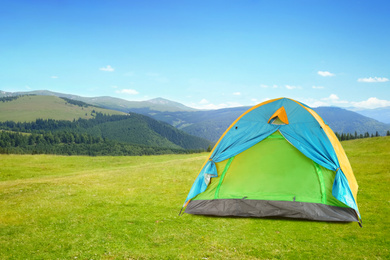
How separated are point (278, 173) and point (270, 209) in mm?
1608

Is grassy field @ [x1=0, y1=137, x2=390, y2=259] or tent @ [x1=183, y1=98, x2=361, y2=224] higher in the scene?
tent @ [x1=183, y1=98, x2=361, y2=224]

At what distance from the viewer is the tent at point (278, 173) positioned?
10797 millimetres

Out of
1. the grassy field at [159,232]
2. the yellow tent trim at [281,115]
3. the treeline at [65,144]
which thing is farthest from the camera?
the treeline at [65,144]

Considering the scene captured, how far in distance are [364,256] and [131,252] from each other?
22.1 ft

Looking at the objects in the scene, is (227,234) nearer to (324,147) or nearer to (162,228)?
(162,228)

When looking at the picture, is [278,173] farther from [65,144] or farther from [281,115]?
[65,144]

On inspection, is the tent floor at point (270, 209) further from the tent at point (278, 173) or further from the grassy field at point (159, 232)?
the grassy field at point (159, 232)

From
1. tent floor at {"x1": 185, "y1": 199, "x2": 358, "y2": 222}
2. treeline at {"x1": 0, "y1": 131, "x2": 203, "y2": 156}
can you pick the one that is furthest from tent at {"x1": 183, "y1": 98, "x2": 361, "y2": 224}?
treeline at {"x1": 0, "y1": 131, "x2": 203, "y2": 156}

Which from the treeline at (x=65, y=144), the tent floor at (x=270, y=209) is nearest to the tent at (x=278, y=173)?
the tent floor at (x=270, y=209)

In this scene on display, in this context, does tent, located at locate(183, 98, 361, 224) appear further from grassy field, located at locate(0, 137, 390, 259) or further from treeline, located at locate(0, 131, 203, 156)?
treeline, located at locate(0, 131, 203, 156)

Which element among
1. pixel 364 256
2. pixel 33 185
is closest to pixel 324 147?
pixel 364 256

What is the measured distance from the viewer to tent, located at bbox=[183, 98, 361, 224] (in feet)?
35.4

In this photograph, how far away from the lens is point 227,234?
Answer: 9.38 metres

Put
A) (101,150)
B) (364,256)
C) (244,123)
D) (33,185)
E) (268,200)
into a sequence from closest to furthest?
1. (364,256)
2. (268,200)
3. (244,123)
4. (33,185)
5. (101,150)
